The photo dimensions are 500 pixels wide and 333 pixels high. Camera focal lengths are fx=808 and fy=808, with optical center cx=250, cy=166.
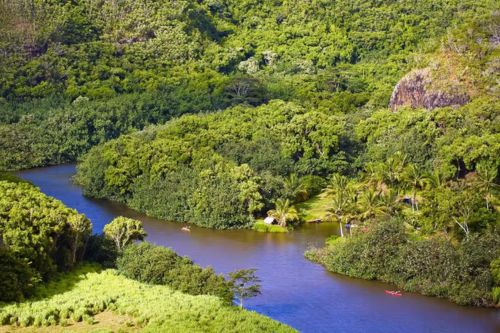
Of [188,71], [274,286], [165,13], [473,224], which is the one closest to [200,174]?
[274,286]

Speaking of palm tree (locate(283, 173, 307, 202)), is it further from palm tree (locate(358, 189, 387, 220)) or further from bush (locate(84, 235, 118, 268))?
bush (locate(84, 235, 118, 268))

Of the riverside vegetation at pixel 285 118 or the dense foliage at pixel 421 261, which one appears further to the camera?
Answer: the riverside vegetation at pixel 285 118

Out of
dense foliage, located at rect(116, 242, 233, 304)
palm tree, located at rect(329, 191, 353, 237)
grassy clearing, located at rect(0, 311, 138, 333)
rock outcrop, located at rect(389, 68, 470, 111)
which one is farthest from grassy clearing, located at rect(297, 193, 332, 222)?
grassy clearing, located at rect(0, 311, 138, 333)

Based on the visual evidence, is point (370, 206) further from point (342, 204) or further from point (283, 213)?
point (283, 213)

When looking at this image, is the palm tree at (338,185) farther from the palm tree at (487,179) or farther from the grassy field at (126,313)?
the grassy field at (126,313)

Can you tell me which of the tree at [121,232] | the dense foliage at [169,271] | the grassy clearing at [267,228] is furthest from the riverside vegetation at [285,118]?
the tree at [121,232]

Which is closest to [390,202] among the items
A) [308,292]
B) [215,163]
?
[308,292]
